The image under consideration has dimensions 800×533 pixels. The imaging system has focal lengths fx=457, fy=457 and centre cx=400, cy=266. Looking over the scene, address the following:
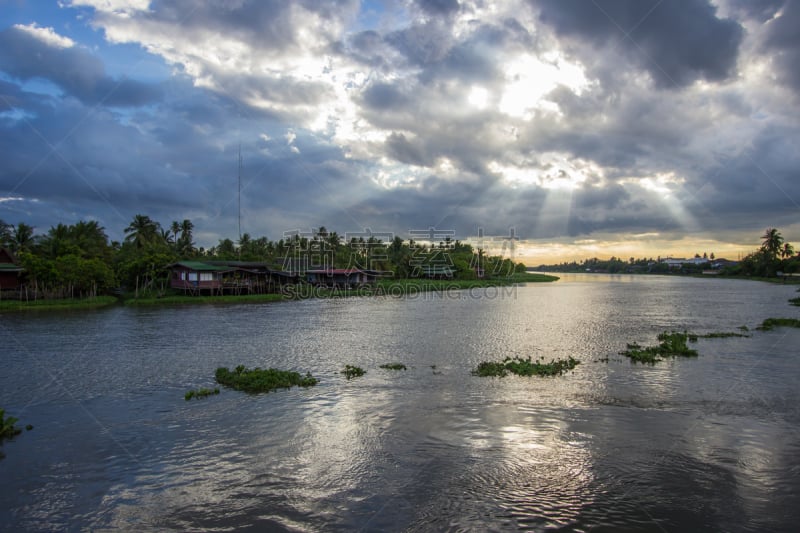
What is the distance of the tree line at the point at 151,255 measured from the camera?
1955 inches

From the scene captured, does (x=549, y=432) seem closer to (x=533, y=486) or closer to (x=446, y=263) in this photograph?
(x=533, y=486)

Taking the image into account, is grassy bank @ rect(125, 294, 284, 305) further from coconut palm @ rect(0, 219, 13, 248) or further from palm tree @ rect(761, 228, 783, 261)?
palm tree @ rect(761, 228, 783, 261)

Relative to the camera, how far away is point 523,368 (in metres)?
19.8

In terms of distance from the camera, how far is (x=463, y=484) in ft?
32.7

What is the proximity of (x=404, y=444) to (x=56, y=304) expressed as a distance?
49.1 meters

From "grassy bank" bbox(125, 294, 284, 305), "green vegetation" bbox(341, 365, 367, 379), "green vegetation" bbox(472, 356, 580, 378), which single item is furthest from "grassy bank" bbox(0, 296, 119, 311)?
"green vegetation" bbox(472, 356, 580, 378)

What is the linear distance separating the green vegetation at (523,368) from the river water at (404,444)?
613mm

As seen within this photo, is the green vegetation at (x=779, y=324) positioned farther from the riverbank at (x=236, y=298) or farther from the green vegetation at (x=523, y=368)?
the riverbank at (x=236, y=298)

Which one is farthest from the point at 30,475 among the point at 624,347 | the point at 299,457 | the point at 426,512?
the point at 624,347

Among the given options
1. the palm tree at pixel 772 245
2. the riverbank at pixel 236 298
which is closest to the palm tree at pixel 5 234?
the riverbank at pixel 236 298

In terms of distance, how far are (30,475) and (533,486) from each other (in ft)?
37.2

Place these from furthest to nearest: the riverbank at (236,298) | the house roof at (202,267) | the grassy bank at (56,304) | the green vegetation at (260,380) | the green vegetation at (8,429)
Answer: the house roof at (202,267) < the riverbank at (236,298) < the grassy bank at (56,304) < the green vegetation at (260,380) < the green vegetation at (8,429)

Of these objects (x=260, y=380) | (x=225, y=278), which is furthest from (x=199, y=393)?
(x=225, y=278)

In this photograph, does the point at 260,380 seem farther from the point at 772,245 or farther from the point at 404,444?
the point at 772,245
